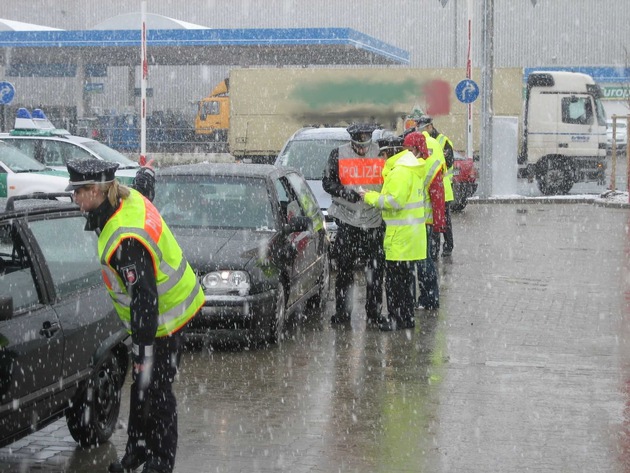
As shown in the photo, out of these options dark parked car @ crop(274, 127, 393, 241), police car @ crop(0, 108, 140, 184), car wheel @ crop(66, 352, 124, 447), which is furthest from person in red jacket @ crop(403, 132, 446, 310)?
police car @ crop(0, 108, 140, 184)

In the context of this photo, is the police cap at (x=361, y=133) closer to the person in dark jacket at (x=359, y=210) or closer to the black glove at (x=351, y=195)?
the person in dark jacket at (x=359, y=210)

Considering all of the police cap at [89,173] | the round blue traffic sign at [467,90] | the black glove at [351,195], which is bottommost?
the black glove at [351,195]

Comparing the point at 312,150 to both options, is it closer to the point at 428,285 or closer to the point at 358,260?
the point at 428,285

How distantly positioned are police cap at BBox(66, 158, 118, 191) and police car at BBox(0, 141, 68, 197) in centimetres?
1169

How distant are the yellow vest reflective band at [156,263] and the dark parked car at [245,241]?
3420mm

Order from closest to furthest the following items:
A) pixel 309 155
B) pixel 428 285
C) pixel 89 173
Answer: pixel 89 173 → pixel 428 285 → pixel 309 155

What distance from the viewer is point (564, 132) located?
29.7 metres

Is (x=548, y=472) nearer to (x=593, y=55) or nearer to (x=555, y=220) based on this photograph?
(x=555, y=220)

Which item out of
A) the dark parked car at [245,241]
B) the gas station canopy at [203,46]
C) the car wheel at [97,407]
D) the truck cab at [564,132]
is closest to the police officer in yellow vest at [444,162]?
the dark parked car at [245,241]

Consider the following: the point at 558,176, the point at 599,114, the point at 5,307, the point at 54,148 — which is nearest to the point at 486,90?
the point at 558,176

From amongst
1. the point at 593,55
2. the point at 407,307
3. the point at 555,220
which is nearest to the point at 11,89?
the point at 555,220

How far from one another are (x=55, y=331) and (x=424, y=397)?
2948 mm

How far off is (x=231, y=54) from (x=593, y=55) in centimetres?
2232

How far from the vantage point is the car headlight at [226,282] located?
30.2 feet
